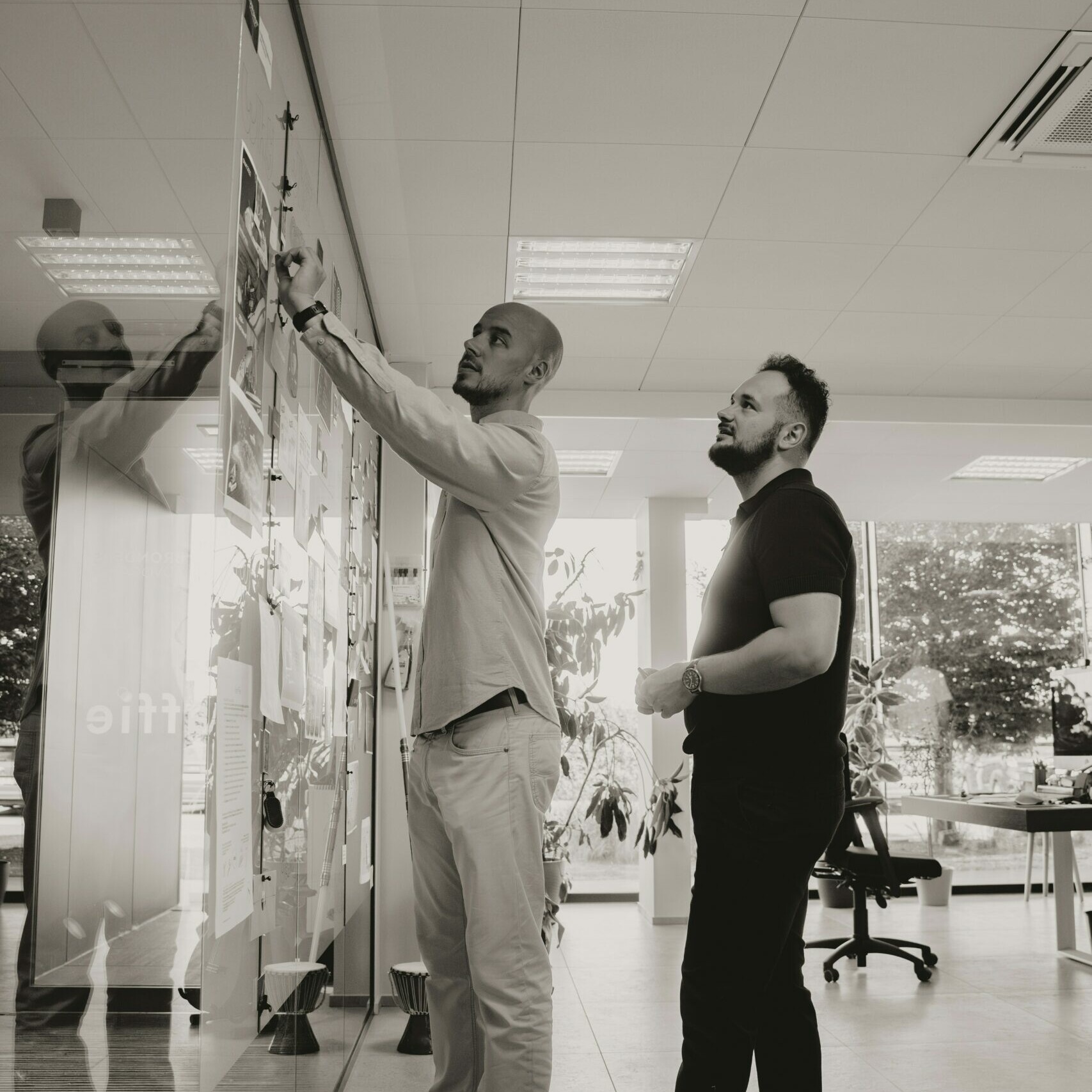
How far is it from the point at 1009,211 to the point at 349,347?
2.70m

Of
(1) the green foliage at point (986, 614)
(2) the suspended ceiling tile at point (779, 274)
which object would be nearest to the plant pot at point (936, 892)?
(1) the green foliage at point (986, 614)

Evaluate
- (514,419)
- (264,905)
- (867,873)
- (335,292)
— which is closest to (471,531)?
(514,419)

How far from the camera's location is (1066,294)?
397 cm

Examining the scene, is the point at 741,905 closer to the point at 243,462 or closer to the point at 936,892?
the point at 243,462

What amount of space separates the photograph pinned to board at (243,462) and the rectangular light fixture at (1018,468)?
16.4ft

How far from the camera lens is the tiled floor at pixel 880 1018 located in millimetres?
3051

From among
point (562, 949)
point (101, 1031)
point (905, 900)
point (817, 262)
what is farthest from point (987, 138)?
point (905, 900)

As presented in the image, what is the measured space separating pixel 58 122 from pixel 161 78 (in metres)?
0.34

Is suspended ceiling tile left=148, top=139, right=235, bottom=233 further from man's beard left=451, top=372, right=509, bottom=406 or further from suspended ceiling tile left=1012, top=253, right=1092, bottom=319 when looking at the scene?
suspended ceiling tile left=1012, top=253, right=1092, bottom=319

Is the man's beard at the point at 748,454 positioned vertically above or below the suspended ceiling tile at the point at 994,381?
below

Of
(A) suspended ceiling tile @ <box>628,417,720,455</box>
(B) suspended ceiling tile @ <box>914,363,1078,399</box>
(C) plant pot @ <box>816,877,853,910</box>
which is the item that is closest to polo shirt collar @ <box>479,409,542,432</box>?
(A) suspended ceiling tile @ <box>628,417,720,455</box>

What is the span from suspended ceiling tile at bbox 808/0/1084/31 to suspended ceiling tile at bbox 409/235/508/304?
1.44 meters

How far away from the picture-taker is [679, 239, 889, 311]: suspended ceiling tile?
359 centimetres

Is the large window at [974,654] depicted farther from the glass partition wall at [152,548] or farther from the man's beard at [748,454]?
the glass partition wall at [152,548]
